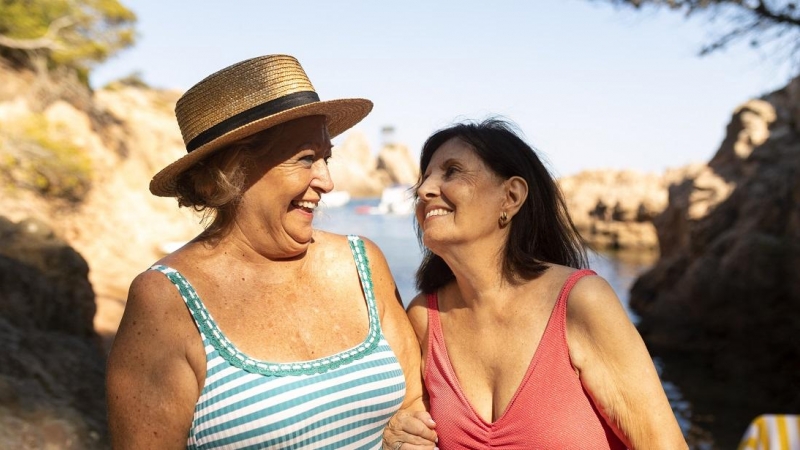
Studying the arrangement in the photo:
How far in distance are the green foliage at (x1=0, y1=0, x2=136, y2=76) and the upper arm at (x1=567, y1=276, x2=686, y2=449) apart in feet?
56.7

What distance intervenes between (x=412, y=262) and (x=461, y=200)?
27.6m

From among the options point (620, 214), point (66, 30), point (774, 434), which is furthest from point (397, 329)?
point (620, 214)

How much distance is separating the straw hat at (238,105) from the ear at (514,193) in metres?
0.66

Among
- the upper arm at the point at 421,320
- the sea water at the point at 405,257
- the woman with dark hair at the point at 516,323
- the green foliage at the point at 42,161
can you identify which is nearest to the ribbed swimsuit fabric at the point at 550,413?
the woman with dark hair at the point at 516,323

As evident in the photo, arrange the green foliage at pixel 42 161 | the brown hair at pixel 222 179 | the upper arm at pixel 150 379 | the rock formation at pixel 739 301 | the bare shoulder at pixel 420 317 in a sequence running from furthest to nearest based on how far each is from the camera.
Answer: the green foliage at pixel 42 161 < the rock formation at pixel 739 301 < the bare shoulder at pixel 420 317 < the brown hair at pixel 222 179 < the upper arm at pixel 150 379

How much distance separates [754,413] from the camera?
8578 mm

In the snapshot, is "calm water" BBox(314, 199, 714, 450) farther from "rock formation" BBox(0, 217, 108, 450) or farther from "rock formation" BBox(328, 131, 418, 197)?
"rock formation" BBox(328, 131, 418, 197)

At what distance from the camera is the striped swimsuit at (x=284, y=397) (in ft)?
7.13

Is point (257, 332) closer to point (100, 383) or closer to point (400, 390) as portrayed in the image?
point (400, 390)

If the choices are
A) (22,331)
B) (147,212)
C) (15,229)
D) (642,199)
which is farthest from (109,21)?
(642,199)

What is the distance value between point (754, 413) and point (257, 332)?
7847 mm

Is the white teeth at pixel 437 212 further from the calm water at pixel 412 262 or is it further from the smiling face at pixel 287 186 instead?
the calm water at pixel 412 262

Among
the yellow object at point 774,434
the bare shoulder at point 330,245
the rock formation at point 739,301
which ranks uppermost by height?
the bare shoulder at point 330,245

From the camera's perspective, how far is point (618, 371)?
2258 mm
